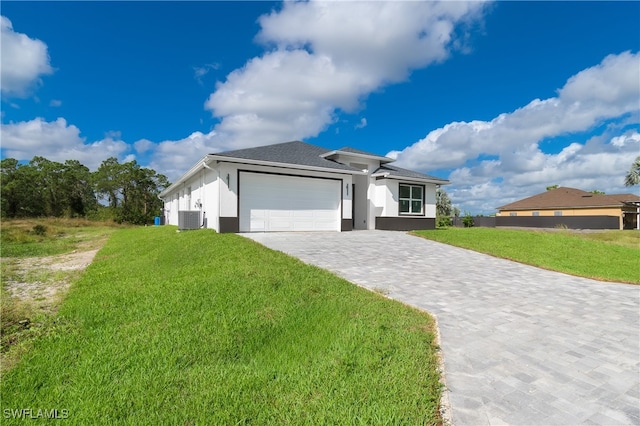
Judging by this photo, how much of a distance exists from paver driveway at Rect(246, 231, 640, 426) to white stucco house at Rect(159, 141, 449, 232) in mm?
5113

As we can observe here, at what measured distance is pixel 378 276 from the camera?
6.96 meters

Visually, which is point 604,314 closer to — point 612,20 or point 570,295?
point 570,295

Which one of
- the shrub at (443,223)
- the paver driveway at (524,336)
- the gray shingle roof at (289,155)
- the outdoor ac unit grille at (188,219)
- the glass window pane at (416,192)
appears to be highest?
the gray shingle roof at (289,155)

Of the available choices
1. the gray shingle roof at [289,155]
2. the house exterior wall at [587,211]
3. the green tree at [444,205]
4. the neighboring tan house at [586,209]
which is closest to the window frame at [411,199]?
the gray shingle roof at [289,155]

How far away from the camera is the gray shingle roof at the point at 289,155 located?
43.0 ft

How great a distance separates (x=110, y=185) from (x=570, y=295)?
1924 inches

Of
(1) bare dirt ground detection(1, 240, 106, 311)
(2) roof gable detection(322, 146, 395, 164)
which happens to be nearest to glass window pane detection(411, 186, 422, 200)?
(2) roof gable detection(322, 146, 395, 164)

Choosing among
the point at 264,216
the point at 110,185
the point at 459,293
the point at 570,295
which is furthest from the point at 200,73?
the point at 110,185

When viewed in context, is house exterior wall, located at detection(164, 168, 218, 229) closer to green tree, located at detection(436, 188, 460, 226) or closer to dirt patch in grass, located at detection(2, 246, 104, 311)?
dirt patch in grass, located at detection(2, 246, 104, 311)

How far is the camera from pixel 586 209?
1288 inches

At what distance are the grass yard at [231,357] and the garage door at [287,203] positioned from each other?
7.67m

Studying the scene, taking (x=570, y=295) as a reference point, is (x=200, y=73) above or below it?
above

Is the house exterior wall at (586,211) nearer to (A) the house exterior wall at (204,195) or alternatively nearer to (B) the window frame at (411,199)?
(B) the window frame at (411,199)

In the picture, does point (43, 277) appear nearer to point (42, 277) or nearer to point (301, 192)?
point (42, 277)
